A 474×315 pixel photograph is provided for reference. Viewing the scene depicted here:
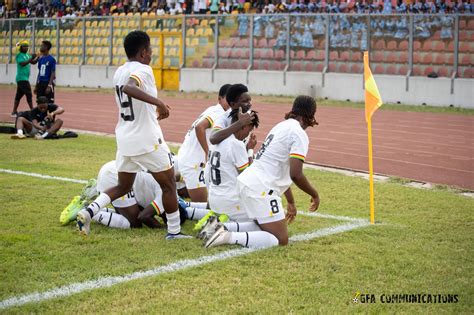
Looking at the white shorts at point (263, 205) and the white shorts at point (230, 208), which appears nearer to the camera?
the white shorts at point (263, 205)

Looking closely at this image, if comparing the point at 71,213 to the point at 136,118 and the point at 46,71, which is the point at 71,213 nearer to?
the point at 136,118

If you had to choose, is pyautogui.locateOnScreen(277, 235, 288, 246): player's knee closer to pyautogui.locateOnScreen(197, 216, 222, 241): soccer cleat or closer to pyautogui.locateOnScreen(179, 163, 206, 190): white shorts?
pyautogui.locateOnScreen(197, 216, 222, 241): soccer cleat

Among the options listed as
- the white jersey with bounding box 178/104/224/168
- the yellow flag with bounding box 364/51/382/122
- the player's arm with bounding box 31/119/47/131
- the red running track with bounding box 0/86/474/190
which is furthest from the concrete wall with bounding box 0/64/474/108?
the white jersey with bounding box 178/104/224/168

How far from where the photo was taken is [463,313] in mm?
5246

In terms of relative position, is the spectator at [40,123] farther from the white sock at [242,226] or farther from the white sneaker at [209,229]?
the white sock at [242,226]

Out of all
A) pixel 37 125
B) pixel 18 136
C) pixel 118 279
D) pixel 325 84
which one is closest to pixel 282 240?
pixel 118 279

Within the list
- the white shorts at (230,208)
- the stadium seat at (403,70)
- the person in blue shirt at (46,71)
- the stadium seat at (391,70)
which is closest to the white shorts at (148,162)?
the white shorts at (230,208)

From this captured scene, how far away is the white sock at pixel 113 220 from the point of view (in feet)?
25.7

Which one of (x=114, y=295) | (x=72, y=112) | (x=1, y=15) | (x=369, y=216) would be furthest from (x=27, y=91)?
(x=1, y=15)

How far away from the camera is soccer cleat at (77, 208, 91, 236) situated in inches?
285

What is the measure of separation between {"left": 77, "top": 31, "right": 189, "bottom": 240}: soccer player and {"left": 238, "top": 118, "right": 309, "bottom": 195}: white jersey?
0.75 metres

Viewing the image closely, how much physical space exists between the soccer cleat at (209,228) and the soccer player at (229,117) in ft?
2.63

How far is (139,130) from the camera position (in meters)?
7.03

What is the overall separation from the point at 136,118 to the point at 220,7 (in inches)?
1096
